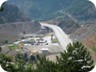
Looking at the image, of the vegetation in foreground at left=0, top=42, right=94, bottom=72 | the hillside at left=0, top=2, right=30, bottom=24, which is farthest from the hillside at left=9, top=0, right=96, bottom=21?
the vegetation in foreground at left=0, top=42, right=94, bottom=72

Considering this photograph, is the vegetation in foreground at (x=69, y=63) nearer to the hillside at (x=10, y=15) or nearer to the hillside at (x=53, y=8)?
the hillside at (x=10, y=15)

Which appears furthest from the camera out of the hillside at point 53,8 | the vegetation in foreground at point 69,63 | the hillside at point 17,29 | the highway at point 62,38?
the hillside at point 53,8

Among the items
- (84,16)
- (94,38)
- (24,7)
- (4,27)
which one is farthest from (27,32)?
(94,38)

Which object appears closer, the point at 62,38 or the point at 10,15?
the point at 62,38

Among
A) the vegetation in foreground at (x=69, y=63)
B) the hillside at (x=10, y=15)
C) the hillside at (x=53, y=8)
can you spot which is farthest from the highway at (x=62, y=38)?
the vegetation in foreground at (x=69, y=63)

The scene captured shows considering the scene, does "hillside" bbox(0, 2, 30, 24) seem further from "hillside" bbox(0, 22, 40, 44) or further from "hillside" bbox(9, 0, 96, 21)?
Answer: "hillside" bbox(9, 0, 96, 21)

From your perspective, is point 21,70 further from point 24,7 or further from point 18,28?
point 24,7

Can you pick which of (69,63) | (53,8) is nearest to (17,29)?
(53,8)

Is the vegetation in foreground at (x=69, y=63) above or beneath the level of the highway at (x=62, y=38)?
above

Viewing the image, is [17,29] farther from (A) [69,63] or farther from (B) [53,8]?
(A) [69,63]
